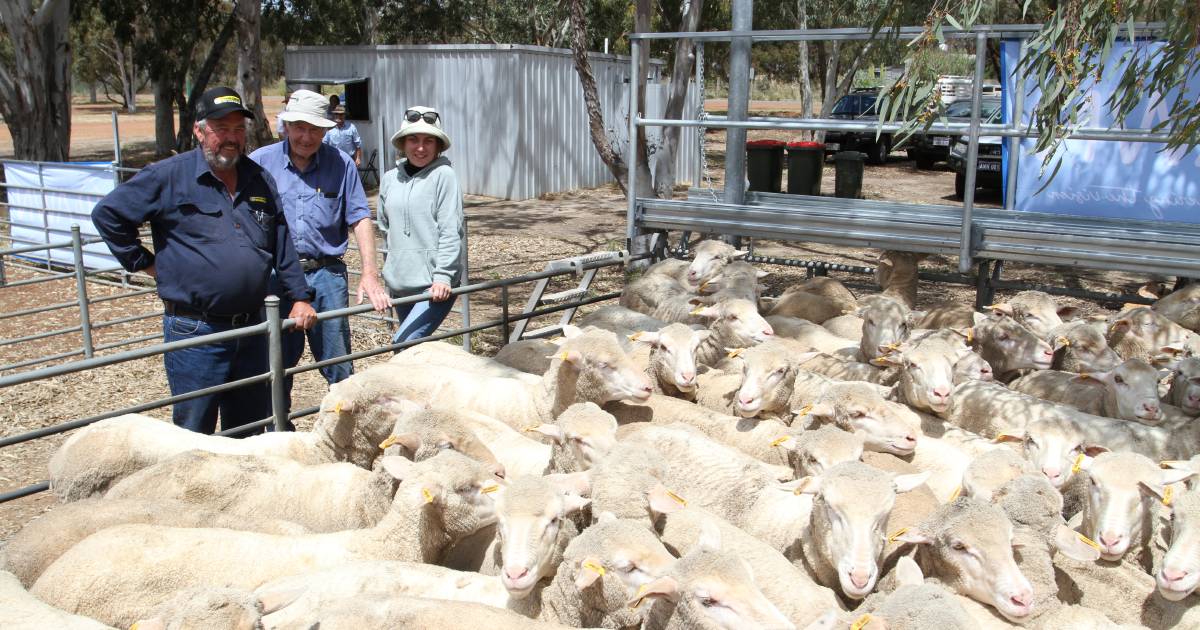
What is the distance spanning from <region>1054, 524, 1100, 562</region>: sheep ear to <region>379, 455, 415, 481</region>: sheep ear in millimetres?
2294

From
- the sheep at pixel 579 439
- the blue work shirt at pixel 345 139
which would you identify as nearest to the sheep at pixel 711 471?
the sheep at pixel 579 439

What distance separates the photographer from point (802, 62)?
28.7 m

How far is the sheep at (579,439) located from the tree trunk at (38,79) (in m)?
15.1

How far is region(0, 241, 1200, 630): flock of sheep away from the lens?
10.2 feet

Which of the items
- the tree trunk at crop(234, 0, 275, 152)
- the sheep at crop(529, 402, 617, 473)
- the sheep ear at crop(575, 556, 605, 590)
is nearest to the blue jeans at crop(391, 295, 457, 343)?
the sheep at crop(529, 402, 617, 473)

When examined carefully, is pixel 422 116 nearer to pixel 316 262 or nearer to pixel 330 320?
pixel 316 262

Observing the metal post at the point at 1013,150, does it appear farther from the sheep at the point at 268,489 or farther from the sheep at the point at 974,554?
the sheep at the point at 268,489

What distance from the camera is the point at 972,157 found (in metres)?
5.90

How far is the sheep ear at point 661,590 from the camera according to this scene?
288 centimetres

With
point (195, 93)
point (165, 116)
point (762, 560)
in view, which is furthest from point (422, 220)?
point (165, 116)

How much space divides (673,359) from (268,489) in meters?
2.15

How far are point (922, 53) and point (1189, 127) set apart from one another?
1.37 m

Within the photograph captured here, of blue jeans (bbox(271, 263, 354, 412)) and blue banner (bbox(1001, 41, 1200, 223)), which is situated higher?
blue banner (bbox(1001, 41, 1200, 223))

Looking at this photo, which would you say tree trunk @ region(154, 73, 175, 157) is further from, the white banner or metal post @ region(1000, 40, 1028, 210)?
metal post @ region(1000, 40, 1028, 210)
